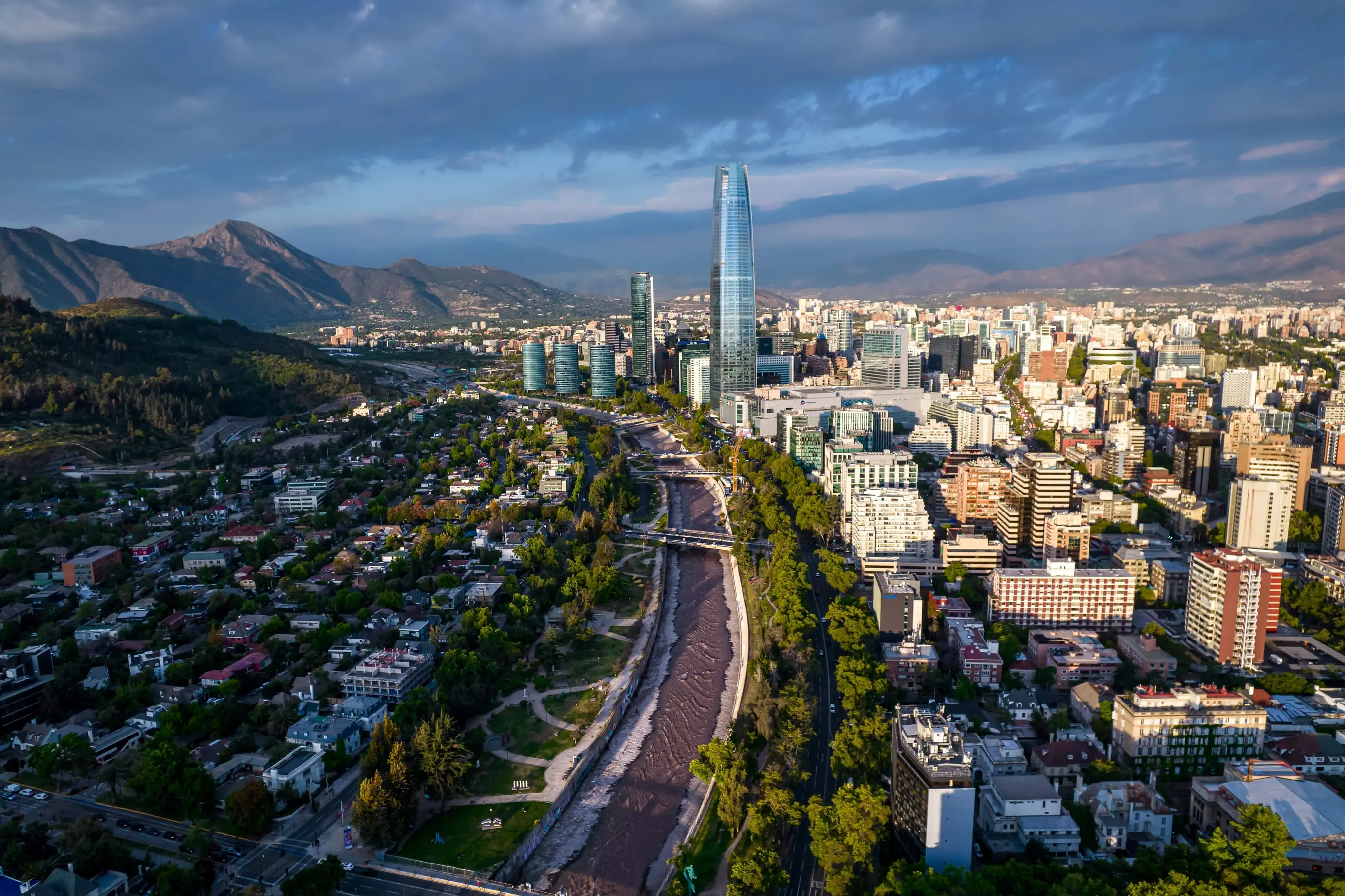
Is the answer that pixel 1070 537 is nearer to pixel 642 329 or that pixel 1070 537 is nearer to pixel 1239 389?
pixel 1239 389

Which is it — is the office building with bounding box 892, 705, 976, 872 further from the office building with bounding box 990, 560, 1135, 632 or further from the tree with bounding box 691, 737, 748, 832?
the office building with bounding box 990, 560, 1135, 632

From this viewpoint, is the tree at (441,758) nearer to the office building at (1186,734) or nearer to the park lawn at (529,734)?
the park lawn at (529,734)

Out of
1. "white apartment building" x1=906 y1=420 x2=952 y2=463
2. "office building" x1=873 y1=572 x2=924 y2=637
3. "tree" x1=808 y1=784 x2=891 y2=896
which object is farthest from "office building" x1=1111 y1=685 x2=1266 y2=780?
"white apartment building" x1=906 y1=420 x2=952 y2=463

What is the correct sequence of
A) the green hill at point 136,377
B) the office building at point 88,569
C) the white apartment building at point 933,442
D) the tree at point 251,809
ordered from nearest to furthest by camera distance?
A: 1. the tree at point 251,809
2. the office building at point 88,569
3. the green hill at point 136,377
4. the white apartment building at point 933,442

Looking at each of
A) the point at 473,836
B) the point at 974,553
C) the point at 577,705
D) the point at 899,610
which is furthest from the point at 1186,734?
the point at 473,836

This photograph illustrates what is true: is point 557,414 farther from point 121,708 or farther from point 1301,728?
point 1301,728

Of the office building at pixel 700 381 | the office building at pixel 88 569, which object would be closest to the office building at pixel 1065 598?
the office building at pixel 88 569

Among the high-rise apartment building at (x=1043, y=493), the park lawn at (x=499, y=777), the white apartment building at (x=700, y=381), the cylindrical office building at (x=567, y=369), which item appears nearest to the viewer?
the park lawn at (x=499, y=777)
